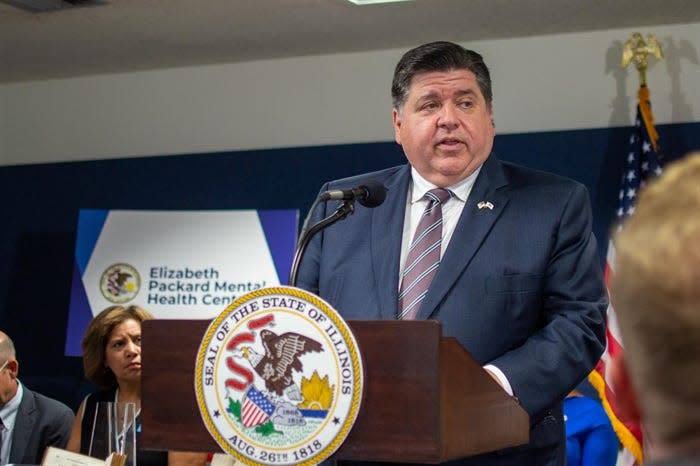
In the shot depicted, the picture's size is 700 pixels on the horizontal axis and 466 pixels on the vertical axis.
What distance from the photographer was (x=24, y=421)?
4.72 meters

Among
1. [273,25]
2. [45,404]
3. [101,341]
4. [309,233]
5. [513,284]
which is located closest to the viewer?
[309,233]

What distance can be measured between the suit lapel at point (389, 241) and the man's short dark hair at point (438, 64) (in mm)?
191

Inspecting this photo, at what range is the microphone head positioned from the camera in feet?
6.84

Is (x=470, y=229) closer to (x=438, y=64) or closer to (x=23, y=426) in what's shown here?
(x=438, y=64)

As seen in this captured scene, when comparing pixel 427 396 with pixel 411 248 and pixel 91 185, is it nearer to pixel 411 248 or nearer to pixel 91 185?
pixel 411 248

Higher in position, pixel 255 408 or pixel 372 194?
pixel 372 194

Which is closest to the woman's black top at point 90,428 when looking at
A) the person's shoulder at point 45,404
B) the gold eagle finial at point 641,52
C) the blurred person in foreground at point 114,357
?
the blurred person in foreground at point 114,357

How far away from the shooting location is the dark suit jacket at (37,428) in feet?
15.1

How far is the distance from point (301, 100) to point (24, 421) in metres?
3.11

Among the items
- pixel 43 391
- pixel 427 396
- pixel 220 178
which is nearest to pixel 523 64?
pixel 220 178

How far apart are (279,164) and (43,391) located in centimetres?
227

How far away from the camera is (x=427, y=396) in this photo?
1.66 meters

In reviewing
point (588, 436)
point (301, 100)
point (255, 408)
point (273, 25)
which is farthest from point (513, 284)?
point (301, 100)

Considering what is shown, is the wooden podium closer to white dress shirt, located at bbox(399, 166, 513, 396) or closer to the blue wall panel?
white dress shirt, located at bbox(399, 166, 513, 396)
